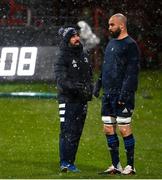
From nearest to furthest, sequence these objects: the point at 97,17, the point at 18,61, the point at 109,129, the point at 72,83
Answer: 1. the point at 109,129
2. the point at 72,83
3. the point at 18,61
4. the point at 97,17

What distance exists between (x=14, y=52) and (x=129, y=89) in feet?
38.2

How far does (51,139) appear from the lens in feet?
51.1

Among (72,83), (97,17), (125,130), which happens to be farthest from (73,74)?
(97,17)

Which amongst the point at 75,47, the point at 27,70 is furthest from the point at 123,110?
the point at 27,70

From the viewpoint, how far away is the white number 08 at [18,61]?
2264 centimetres

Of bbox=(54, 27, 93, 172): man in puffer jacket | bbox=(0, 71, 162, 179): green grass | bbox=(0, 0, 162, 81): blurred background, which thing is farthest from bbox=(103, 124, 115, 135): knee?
bbox=(0, 0, 162, 81): blurred background

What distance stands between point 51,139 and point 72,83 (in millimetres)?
3759

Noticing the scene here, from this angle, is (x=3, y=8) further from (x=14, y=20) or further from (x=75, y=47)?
(x=75, y=47)

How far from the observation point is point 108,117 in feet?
38.4

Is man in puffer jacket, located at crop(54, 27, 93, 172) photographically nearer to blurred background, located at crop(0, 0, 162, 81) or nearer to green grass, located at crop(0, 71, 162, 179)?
green grass, located at crop(0, 71, 162, 179)

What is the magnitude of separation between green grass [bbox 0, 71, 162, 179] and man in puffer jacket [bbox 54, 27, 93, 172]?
2.01 feet

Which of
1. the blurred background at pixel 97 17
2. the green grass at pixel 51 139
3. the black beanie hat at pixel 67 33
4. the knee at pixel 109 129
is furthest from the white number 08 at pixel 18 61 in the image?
the knee at pixel 109 129

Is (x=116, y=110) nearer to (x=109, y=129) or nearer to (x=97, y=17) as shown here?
(x=109, y=129)

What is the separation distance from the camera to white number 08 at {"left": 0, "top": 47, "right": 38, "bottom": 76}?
2264 cm
